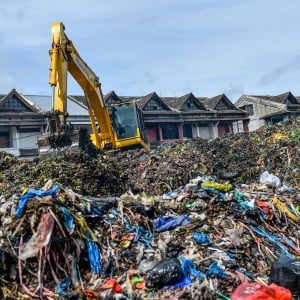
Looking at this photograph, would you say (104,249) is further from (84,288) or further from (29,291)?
(29,291)

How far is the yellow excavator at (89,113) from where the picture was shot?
30.7 feet

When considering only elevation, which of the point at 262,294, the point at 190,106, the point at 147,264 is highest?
the point at 190,106

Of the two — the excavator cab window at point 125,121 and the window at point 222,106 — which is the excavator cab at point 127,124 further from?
the window at point 222,106

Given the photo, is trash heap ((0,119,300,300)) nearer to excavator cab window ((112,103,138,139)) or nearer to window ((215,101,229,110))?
excavator cab window ((112,103,138,139))

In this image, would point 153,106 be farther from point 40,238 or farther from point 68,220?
point 40,238

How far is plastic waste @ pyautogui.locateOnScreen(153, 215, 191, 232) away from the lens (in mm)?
5883

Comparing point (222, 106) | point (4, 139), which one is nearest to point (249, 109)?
point (222, 106)

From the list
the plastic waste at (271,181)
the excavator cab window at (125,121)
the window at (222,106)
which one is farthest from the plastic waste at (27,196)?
the window at (222,106)

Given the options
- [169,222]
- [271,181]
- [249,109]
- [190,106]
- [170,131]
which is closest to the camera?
[169,222]

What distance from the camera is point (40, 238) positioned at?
4.94 m

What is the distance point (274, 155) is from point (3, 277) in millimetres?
9064

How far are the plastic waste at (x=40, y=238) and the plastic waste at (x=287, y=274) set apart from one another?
2542 millimetres

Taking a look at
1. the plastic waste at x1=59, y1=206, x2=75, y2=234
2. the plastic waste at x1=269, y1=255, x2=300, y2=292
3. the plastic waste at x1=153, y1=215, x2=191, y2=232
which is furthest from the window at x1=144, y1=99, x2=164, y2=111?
the plastic waste at x1=269, y1=255, x2=300, y2=292

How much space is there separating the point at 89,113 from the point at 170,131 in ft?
53.7
